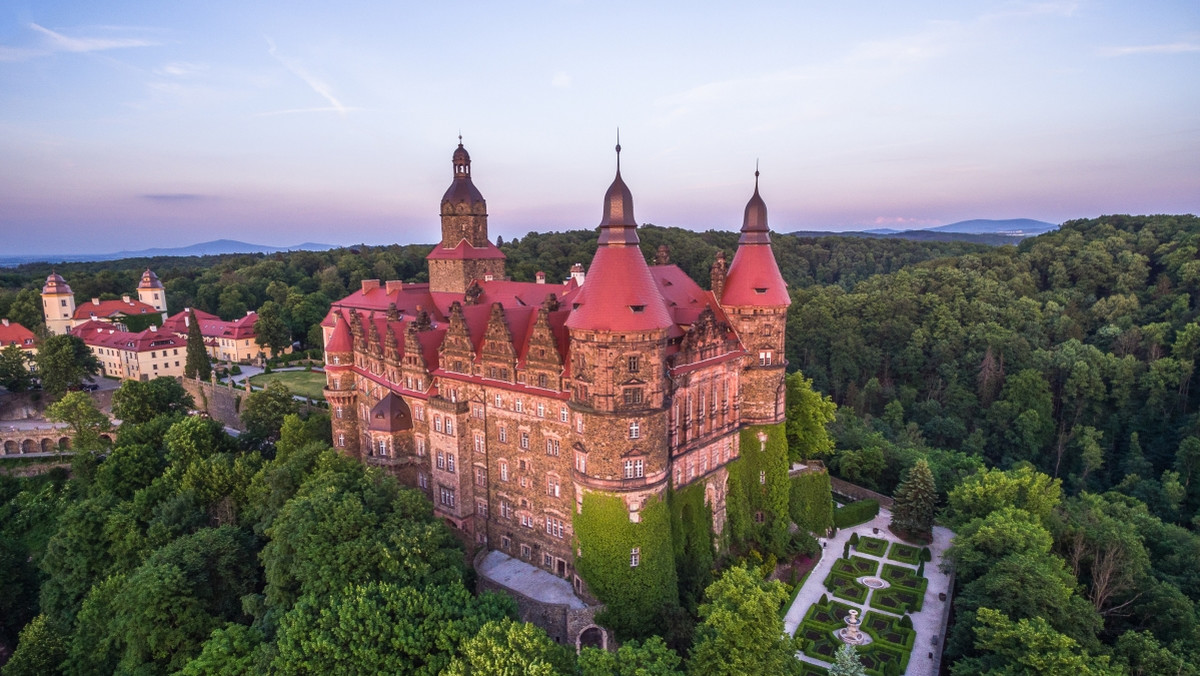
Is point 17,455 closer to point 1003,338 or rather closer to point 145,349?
point 145,349

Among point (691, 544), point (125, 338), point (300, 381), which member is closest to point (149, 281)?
point (125, 338)

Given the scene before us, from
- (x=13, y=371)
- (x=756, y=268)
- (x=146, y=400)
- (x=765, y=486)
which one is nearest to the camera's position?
(x=756, y=268)

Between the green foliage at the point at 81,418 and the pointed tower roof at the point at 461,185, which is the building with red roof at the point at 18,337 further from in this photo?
the pointed tower roof at the point at 461,185

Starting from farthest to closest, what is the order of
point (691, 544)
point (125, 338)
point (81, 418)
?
1. point (125, 338)
2. point (81, 418)
3. point (691, 544)

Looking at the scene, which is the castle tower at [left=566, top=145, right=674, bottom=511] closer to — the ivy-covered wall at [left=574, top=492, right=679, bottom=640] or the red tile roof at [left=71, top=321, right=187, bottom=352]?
the ivy-covered wall at [left=574, top=492, right=679, bottom=640]

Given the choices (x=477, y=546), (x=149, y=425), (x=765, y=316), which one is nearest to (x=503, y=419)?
(x=477, y=546)

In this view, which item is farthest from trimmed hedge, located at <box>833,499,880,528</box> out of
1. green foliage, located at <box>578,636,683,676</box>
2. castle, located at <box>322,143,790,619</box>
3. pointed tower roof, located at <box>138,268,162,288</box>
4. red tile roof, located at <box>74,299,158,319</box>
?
pointed tower roof, located at <box>138,268,162,288</box>

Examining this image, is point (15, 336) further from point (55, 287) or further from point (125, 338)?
point (55, 287)
